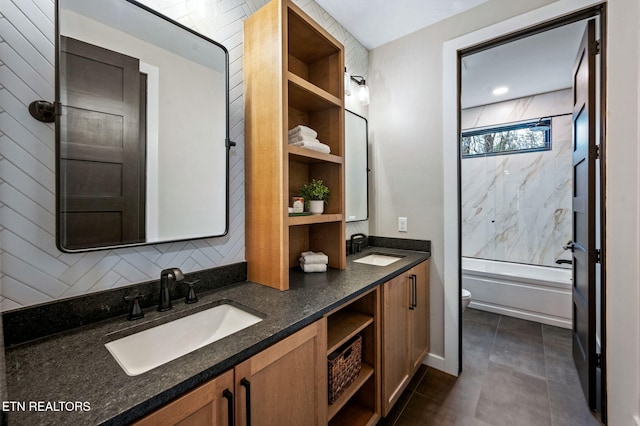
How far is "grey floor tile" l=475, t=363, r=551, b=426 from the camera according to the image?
1590mm

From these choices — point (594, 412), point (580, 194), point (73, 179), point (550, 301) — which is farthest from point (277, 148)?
point (550, 301)

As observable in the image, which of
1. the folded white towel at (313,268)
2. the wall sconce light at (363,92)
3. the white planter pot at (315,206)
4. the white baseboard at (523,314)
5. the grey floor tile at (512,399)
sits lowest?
the grey floor tile at (512,399)

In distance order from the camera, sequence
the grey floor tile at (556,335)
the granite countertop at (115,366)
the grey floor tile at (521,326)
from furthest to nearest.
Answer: the grey floor tile at (521,326) → the grey floor tile at (556,335) → the granite countertop at (115,366)

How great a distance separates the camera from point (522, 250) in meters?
3.62

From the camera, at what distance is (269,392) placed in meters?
0.88

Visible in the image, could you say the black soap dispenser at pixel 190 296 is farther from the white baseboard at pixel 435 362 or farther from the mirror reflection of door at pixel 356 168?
the white baseboard at pixel 435 362

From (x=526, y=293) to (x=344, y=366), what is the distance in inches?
104

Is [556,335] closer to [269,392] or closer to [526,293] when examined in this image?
[526,293]

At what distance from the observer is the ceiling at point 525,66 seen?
2.28 metres

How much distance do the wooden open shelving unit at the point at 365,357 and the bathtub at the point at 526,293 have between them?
7.61ft

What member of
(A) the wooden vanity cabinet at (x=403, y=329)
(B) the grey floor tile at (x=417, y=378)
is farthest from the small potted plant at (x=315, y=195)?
(B) the grey floor tile at (x=417, y=378)

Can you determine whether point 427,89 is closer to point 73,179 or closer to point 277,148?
point 277,148

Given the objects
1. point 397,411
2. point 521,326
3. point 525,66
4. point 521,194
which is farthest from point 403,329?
point 521,194

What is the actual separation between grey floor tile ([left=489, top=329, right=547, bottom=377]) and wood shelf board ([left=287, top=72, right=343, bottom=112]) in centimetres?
238
